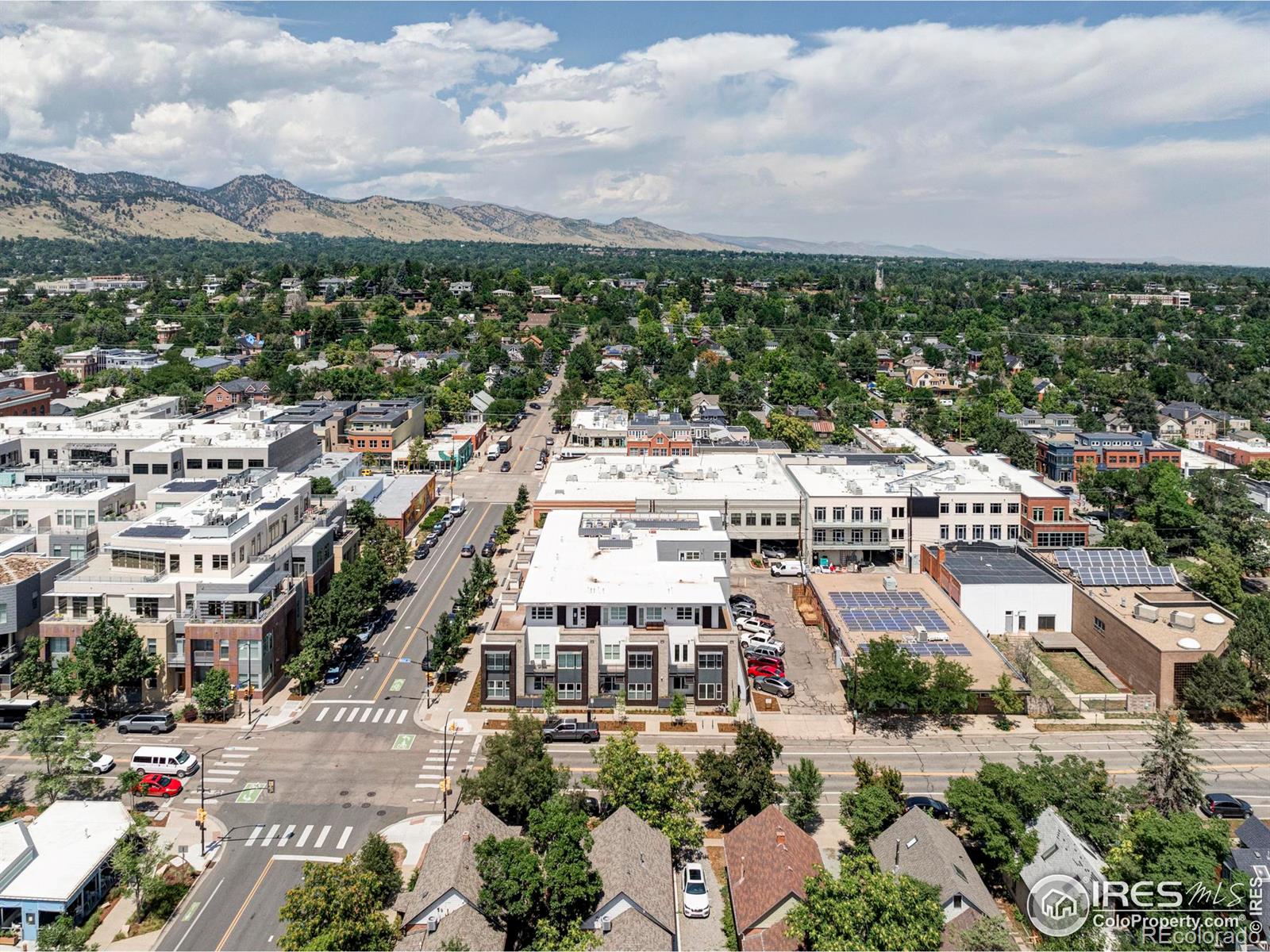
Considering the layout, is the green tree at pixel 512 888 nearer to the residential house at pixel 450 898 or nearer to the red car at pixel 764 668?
the residential house at pixel 450 898

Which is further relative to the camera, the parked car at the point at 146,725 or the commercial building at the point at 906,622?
the commercial building at the point at 906,622

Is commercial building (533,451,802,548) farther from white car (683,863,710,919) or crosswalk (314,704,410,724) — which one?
white car (683,863,710,919)

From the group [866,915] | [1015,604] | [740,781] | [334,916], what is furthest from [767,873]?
[1015,604]

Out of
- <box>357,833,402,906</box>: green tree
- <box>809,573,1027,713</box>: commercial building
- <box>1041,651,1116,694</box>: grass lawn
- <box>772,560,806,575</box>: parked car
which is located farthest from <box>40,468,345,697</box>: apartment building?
<box>1041,651,1116,694</box>: grass lawn

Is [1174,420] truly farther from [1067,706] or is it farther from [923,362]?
[1067,706]

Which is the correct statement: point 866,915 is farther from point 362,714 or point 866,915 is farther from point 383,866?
point 362,714

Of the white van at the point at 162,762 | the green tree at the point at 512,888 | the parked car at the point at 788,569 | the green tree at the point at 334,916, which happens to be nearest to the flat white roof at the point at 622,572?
the parked car at the point at 788,569
